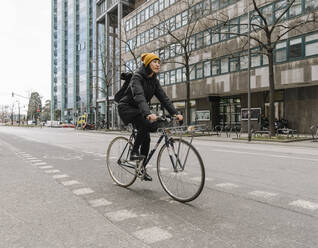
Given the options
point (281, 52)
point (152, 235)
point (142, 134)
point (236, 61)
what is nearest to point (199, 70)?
point (236, 61)

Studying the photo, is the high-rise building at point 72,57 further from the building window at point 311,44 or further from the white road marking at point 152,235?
the white road marking at point 152,235

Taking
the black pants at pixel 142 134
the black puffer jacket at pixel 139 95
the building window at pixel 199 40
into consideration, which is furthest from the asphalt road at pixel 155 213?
the building window at pixel 199 40

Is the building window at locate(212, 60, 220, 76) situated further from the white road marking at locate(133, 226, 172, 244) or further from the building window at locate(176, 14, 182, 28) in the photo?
the white road marking at locate(133, 226, 172, 244)

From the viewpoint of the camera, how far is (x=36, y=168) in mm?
6598

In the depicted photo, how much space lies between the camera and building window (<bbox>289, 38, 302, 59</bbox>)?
820 inches

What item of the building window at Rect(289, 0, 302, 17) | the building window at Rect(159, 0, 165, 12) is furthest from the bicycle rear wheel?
the building window at Rect(159, 0, 165, 12)

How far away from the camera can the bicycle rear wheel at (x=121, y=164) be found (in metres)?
4.61

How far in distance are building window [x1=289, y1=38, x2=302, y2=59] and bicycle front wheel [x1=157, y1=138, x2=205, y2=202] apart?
67.3 ft

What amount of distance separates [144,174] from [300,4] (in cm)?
2192

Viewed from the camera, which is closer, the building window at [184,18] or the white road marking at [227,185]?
the white road marking at [227,185]

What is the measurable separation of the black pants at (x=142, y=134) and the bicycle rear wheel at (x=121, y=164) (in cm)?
29

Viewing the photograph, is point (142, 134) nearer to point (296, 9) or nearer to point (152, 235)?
point (152, 235)

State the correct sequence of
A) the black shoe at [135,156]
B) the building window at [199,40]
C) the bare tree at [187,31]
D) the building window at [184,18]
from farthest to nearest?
1. the building window at [184,18]
2. the building window at [199,40]
3. the bare tree at [187,31]
4. the black shoe at [135,156]

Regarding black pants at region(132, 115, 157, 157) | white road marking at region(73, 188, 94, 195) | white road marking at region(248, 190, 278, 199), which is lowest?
white road marking at region(73, 188, 94, 195)
